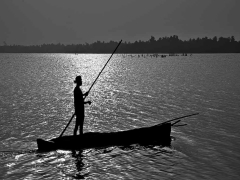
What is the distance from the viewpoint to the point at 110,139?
1384 centimetres

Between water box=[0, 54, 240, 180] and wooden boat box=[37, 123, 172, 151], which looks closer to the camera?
water box=[0, 54, 240, 180]

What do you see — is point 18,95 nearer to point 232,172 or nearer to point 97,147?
point 97,147

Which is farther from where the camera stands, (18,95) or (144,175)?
(18,95)

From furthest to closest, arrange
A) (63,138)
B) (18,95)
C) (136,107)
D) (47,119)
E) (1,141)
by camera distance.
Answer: (18,95) → (136,107) → (47,119) → (1,141) → (63,138)

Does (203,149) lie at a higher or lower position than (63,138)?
lower

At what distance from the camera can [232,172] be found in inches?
441

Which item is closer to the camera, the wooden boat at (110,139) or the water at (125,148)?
the water at (125,148)

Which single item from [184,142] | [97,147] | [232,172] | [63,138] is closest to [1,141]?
[63,138]

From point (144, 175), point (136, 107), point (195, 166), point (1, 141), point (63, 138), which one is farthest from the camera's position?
point (136, 107)

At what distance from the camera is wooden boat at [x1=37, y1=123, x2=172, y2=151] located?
12.9 meters

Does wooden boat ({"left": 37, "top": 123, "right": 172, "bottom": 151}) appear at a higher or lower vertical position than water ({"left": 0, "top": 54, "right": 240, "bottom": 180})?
higher

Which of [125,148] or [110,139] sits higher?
[110,139]

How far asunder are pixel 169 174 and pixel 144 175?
1.07 metres

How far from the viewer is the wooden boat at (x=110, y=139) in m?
12.9
